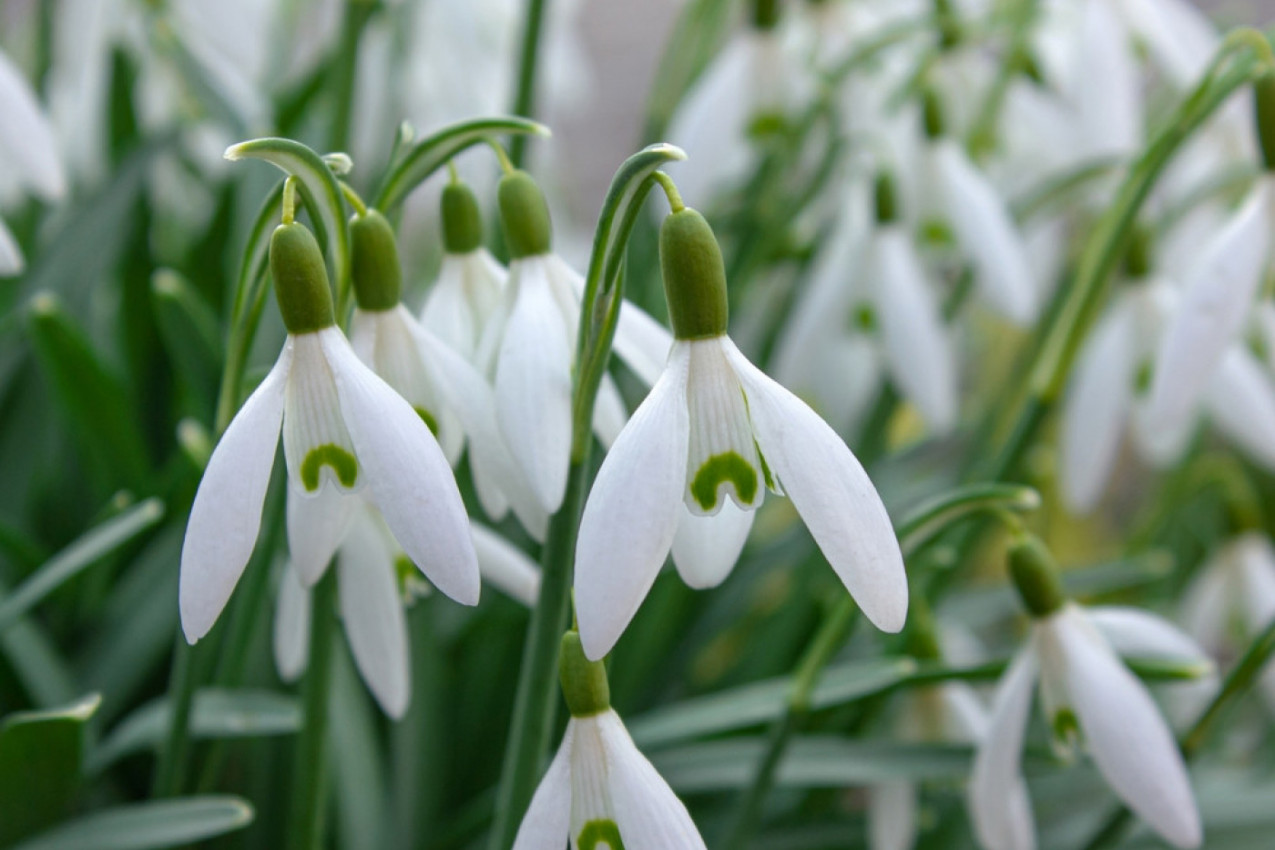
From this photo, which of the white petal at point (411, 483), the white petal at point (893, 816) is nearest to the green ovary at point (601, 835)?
the white petal at point (411, 483)

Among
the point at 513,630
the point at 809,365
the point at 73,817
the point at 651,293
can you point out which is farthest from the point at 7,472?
the point at 809,365

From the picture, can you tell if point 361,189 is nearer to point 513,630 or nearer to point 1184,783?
point 513,630

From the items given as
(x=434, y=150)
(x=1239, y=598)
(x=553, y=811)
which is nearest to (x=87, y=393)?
(x=434, y=150)

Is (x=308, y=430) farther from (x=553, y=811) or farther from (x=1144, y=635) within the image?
(x=1144, y=635)

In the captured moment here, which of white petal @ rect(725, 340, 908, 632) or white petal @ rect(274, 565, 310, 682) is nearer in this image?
white petal @ rect(725, 340, 908, 632)

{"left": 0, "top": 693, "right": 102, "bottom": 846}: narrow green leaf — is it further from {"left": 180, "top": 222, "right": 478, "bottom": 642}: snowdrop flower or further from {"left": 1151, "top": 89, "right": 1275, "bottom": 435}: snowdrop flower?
{"left": 1151, "top": 89, "right": 1275, "bottom": 435}: snowdrop flower

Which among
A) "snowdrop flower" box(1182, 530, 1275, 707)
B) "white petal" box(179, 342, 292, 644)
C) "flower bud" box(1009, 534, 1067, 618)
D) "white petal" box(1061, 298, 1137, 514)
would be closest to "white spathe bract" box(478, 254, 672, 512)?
"white petal" box(179, 342, 292, 644)

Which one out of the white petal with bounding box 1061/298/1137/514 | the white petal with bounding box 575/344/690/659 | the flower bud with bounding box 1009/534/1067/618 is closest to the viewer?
the white petal with bounding box 575/344/690/659
